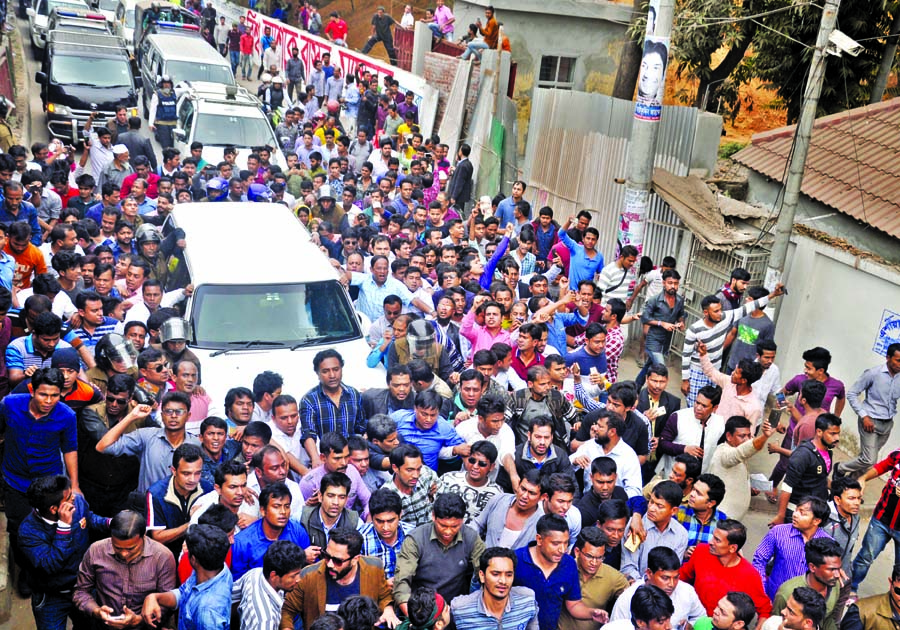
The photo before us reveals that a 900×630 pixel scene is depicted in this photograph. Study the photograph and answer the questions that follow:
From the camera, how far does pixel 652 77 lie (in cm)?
1046

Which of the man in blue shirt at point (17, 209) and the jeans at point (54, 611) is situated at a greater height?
the man in blue shirt at point (17, 209)

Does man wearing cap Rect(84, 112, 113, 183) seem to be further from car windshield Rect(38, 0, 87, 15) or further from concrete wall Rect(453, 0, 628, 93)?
car windshield Rect(38, 0, 87, 15)

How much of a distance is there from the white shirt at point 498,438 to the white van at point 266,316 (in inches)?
55.2

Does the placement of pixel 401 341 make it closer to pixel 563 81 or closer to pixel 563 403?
pixel 563 403

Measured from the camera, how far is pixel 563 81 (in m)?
21.3

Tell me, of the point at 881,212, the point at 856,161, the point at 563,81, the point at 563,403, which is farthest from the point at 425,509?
the point at 563,81

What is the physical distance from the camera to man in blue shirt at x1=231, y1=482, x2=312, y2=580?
4980 mm

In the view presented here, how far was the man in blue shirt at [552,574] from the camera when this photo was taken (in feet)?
16.3

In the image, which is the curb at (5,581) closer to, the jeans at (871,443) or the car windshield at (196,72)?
the jeans at (871,443)

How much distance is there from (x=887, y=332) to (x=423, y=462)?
218 inches

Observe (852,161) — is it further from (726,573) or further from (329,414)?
(329,414)

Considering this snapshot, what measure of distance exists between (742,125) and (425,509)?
2199 centimetres

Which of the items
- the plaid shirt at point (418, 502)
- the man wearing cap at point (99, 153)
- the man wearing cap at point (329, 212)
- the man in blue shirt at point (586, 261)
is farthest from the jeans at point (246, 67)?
Result: the plaid shirt at point (418, 502)

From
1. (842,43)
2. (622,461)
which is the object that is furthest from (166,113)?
(622,461)
